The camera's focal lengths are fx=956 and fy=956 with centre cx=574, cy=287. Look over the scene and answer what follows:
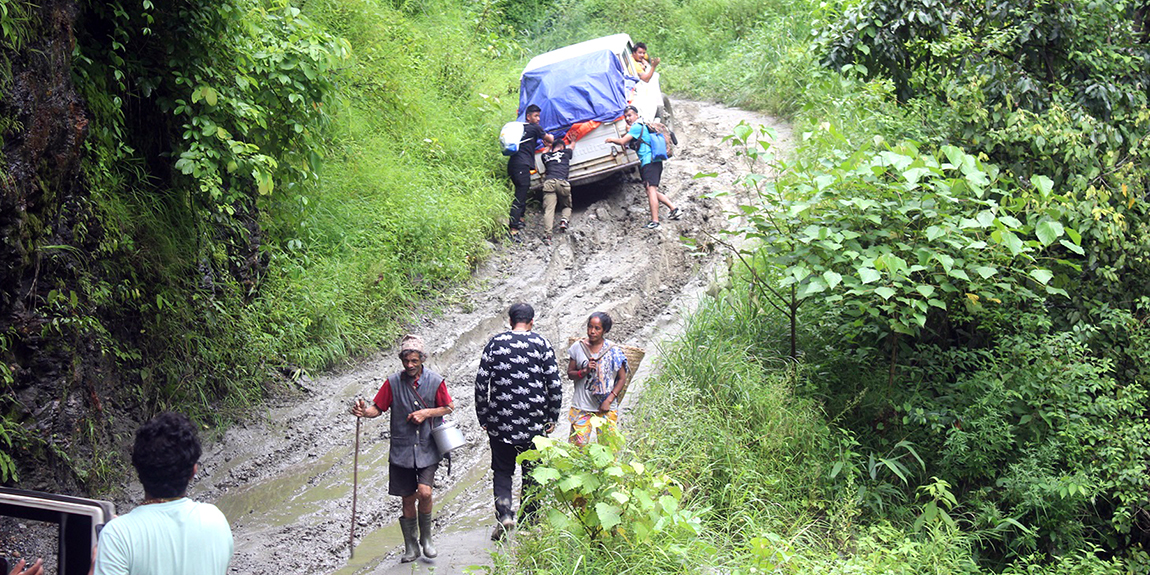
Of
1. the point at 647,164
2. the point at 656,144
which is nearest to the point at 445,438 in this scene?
the point at 647,164

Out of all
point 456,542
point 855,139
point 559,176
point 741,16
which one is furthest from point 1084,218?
point 741,16

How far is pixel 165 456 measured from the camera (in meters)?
3.12

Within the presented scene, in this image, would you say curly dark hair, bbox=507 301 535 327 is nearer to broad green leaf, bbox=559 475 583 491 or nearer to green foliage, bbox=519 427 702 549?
green foliage, bbox=519 427 702 549

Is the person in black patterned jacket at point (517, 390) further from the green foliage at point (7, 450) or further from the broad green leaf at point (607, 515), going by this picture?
the green foliage at point (7, 450)

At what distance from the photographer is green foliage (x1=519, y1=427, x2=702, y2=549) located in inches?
183

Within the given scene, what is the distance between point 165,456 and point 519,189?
9.61 metres

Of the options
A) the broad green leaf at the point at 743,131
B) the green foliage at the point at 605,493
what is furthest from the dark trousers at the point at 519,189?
the green foliage at the point at 605,493

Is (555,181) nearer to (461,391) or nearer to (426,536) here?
(461,391)

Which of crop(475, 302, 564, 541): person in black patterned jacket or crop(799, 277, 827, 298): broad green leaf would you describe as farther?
crop(799, 277, 827, 298): broad green leaf

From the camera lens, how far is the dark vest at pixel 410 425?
5.85 metres

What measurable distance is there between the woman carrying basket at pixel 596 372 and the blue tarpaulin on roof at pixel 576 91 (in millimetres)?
6737

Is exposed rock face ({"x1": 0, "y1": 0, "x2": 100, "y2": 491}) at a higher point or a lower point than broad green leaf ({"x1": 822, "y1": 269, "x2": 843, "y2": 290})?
higher

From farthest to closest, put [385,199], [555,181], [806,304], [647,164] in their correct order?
[555,181], [647,164], [385,199], [806,304]

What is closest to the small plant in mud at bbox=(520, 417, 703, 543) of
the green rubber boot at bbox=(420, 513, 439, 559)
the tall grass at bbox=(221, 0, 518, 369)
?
the green rubber boot at bbox=(420, 513, 439, 559)
